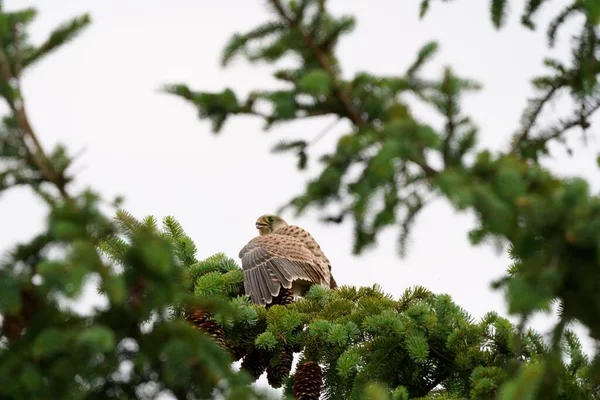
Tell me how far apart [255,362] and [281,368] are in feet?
0.67

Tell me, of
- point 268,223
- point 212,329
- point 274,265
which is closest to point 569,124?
point 212,329

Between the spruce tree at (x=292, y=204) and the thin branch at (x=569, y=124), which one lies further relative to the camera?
the thin branch at (x=569, y=124)

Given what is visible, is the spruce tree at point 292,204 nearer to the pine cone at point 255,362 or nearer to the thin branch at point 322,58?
the thin branch at point 322,58

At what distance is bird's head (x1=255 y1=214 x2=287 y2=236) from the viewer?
10203 mm

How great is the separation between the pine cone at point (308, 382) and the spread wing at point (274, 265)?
1.47m

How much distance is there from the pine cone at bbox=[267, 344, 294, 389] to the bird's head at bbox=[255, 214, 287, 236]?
4200 millimetres

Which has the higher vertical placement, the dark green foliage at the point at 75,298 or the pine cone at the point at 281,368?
the pine cone at the point at 281,368

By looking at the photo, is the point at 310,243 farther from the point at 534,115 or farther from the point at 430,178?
the point at 430,178

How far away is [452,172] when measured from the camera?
112 inches

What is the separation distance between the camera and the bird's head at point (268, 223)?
1020cm

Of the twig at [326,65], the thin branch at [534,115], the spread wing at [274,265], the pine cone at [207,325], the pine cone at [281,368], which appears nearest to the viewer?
the twig at [326,65]

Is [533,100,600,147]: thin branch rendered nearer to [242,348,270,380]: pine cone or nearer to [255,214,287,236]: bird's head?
[242,348,270,380]: pine cone

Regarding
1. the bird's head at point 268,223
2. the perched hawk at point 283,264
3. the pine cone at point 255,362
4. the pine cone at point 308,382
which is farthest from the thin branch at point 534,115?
the bird's head at point 268,223

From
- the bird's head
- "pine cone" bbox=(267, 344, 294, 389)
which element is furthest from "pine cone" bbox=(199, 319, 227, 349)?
the bird's head
